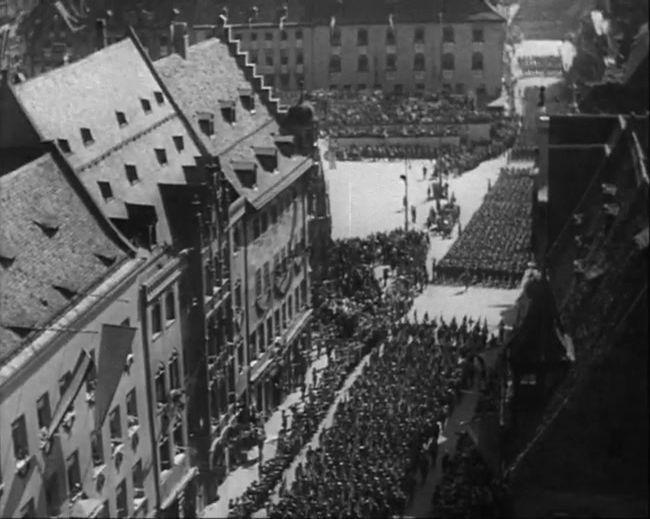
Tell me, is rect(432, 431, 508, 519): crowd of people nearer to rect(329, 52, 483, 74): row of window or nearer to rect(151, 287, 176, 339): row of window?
rect(151, 287, 176, 339): row of window

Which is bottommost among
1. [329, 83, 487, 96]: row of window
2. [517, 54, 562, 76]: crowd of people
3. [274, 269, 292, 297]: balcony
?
[517, 54, 562, 76]: crowd of people

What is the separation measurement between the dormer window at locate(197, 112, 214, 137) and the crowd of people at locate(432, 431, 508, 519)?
22.8 metres

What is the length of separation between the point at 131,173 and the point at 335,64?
93.2 m

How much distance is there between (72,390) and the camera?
4519 cm

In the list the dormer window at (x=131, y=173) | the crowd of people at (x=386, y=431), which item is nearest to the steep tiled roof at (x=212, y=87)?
the dormer window at (x=131, y=173)

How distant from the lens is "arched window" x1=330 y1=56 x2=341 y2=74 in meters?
150

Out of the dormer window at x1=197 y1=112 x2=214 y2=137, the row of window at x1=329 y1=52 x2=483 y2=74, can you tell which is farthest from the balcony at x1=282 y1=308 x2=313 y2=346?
the row of window at x1=329 y1=52 x2=483 y2=74

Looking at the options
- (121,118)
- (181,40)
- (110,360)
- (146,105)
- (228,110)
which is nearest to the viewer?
(110,360)

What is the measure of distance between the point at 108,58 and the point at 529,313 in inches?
1112

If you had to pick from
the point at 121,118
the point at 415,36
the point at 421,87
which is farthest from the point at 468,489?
the point at 415,36

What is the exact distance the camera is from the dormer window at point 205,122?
6925 centimetres

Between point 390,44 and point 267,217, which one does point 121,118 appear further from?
point 390,44

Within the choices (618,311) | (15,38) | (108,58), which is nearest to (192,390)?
(108,58)

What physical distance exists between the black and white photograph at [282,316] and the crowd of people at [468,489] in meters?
0.19
